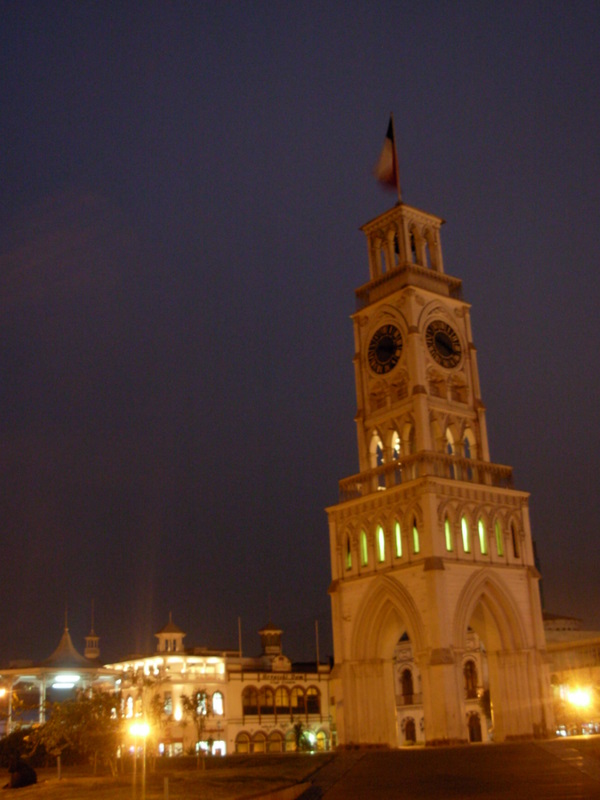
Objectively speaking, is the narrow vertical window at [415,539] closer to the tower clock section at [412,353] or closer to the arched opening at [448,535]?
the arched opening at [448,535]

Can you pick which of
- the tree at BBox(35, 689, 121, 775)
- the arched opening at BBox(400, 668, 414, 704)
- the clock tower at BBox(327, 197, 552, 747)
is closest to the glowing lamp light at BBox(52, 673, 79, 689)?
the arched opening at BBox(400, 668, 414, 704)

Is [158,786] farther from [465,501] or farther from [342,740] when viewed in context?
[465,501]

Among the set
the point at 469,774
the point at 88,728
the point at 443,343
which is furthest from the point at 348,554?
the point at 469,774

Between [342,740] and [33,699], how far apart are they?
4743 cm

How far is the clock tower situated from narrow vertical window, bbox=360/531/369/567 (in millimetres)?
56

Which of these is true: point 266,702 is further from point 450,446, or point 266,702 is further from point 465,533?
point 465,533

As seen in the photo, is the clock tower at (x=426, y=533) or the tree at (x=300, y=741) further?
the tree at (x=300, y=741)

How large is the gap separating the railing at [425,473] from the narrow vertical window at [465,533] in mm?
2169

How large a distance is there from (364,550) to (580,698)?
547 inches

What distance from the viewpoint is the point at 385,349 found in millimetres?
55781

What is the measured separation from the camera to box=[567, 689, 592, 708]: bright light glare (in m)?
52.8

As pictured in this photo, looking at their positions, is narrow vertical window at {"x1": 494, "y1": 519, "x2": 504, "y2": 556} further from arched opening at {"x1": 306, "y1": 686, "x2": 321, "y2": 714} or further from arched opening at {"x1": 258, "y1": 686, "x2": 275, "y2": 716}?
arched opening at {"x1": 306, "y1": 686, "x2": 321, "y2": 714}

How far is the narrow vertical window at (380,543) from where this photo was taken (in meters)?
50.4

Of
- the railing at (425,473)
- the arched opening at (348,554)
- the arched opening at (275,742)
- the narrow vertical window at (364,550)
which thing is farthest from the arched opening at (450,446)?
the arched opening at (275,742)
